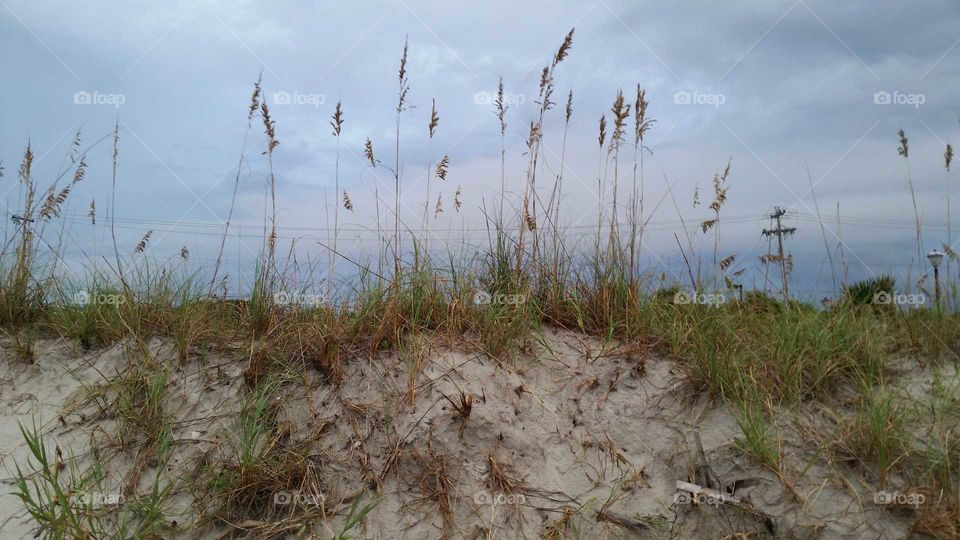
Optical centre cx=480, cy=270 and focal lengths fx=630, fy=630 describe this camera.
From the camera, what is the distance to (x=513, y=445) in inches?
148

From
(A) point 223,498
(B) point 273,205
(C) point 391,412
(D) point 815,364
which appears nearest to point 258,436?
(A) point 223,498

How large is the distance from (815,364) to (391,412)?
8.90ft

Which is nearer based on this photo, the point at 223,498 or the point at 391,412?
the point at 223,498

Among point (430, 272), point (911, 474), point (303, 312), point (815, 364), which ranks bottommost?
point (911, 474)

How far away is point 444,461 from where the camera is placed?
11.9 ft

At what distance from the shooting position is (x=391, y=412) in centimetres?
388

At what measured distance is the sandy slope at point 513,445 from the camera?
340 centimetres

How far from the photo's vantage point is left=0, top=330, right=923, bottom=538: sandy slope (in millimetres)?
3400

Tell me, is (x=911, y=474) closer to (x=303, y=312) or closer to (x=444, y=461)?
(x=444, y=461)

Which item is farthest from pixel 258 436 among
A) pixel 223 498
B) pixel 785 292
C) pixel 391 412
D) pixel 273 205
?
pixel 785 292

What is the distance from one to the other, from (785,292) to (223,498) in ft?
15.3

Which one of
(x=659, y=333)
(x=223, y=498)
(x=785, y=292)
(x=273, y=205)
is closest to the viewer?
(x=223, y=498)

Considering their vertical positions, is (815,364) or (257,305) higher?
(257,305)

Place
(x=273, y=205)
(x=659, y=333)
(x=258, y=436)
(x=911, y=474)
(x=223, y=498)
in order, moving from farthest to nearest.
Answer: (x=273, y=205), (x=659, y=333), (x=258, y=436), (x=223, y=498), (x=911, y=474)
